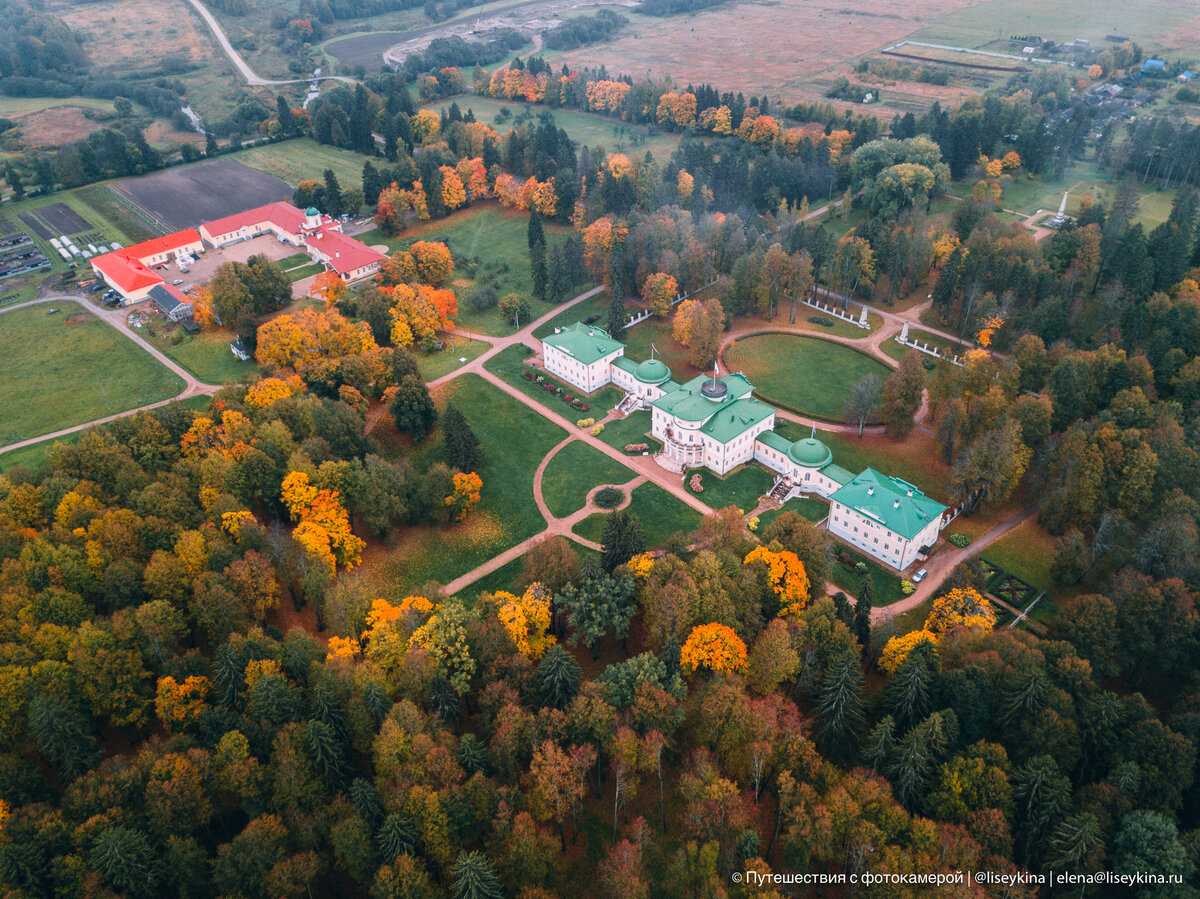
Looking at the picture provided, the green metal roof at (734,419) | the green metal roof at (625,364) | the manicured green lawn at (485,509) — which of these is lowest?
the manicured green lawn at (485,509)

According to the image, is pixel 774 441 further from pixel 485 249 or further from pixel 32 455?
pixel 32 455

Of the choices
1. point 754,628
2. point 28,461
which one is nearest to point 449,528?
point 754,628

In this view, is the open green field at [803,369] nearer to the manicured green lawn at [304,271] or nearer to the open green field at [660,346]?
the open green field at [660,346]

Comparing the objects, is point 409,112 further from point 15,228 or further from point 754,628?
point 754,628

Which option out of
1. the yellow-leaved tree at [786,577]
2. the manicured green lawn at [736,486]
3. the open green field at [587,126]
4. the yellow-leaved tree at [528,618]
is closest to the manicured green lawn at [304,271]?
the open green field at [587,126]

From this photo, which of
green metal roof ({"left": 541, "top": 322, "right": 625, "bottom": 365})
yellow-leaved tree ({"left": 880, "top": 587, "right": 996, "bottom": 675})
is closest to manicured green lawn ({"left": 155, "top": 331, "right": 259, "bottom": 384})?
green metal roof ({"left": 541, "top": 322, "right": 625, "bottom": 365})

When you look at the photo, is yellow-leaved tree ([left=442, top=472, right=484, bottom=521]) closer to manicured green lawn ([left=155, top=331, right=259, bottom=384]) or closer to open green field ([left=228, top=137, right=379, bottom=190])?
manicured green lawn ([left=155, top=331, right=259, bottom=384])

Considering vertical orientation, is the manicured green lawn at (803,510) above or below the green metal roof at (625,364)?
below
